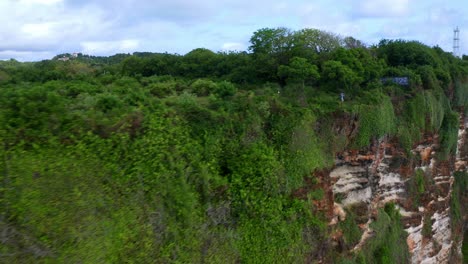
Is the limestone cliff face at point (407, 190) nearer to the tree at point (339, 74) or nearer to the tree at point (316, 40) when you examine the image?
the tree at point (339, 74)

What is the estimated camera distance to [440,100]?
54.8 feet

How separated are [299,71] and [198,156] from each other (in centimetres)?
645

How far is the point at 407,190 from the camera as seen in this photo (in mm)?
15070

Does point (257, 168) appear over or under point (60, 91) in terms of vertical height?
under

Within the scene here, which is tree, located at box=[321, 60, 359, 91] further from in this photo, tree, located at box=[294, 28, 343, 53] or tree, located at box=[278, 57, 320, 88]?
tree, located at box=[294, 28, 343, 53]

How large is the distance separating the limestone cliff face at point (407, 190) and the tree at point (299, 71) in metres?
2.88

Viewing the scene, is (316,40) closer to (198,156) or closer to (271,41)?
(271,41)

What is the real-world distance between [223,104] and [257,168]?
5.03 ft

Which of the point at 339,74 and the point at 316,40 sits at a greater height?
the point at 316,40

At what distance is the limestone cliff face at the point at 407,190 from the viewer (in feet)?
41.3

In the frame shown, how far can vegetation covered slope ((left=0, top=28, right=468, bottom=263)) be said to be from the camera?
6.15 metres

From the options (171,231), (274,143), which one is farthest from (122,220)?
(274,143)

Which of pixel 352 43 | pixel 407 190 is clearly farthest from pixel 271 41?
pixel 407 190

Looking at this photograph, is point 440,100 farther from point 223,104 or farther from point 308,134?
point 223,104
